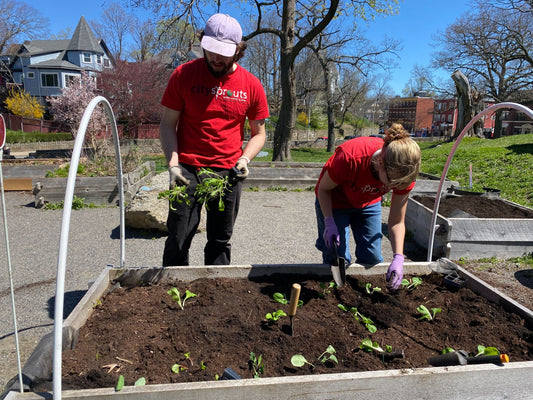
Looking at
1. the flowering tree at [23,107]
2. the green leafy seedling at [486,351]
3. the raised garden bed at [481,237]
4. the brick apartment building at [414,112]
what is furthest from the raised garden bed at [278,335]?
the brick apartment building at [414,112]

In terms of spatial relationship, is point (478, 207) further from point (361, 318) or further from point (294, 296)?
point (294, 296)

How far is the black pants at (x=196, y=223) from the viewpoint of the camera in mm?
2809

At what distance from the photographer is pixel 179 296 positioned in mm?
2637

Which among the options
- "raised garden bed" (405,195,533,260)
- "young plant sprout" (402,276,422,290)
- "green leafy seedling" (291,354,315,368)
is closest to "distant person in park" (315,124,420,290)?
"young plant sprout" (402,276,422,290)

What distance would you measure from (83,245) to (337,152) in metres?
4.20

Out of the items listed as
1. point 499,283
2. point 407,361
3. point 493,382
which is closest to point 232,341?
point 407,361

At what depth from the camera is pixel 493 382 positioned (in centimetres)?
185

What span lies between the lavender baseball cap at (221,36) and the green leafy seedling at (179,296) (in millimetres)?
1586

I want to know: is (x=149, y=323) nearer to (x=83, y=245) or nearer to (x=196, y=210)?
(x=196, y=210)

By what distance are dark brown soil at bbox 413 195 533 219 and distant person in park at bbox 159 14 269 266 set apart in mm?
3825

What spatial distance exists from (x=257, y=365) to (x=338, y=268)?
0.98m

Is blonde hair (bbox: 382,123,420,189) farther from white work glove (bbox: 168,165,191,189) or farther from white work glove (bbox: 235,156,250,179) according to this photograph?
white work glove (bbox: 168,165,191,189)

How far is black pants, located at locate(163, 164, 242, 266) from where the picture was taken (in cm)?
281

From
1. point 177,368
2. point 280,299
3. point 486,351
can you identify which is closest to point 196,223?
point 280,299
